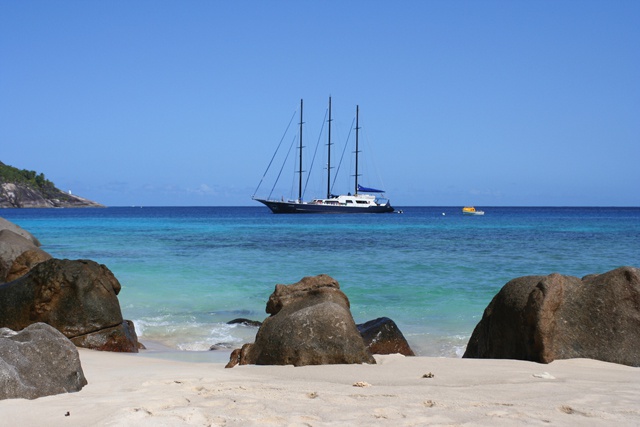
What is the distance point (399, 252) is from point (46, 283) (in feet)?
68.0

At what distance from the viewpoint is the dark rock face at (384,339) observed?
8.52 meters

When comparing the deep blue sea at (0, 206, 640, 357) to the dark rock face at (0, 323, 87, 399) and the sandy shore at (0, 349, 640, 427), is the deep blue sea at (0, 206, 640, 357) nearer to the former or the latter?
the sandy shore at (0, 349, 640, 427)

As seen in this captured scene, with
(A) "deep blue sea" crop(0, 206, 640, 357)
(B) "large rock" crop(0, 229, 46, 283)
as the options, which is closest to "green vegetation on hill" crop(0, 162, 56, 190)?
(A) "deep blue sea" crop(0, 206, 640, 357)

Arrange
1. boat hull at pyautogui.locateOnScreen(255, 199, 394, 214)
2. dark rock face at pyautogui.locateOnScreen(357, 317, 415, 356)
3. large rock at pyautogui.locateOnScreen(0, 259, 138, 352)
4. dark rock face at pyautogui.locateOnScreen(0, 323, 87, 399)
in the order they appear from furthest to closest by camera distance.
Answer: boat hull at pyautogui.locateOnScreen(255, 199, 394, 214)
dark rock face at pyautogui.locateOnScreen(357, 317, 415, 356)
large rock at pyautogui.locateOnScreen(0, 259, 138, 352)
dark rock face at pyautogui.locateOnScreen(0, 323, 87, 399)

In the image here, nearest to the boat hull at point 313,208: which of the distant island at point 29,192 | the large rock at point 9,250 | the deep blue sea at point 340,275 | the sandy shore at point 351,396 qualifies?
the deep blue sea at point 340,275

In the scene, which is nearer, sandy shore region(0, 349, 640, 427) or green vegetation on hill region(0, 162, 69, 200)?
sandy shore region(0, 349, 640, 427)

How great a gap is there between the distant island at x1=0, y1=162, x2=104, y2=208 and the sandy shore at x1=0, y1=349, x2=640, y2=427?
16164 centimetres

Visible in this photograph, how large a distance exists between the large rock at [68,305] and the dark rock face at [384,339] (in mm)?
3036

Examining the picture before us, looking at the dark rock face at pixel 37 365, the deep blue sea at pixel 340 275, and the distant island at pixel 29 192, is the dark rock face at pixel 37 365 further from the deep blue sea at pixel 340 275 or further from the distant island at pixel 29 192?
the distant island at pixel 29 192

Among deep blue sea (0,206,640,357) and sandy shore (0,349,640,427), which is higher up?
sandy shore (0,349,640,427)

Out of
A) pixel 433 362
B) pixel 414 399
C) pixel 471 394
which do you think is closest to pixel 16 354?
pixel 414 399

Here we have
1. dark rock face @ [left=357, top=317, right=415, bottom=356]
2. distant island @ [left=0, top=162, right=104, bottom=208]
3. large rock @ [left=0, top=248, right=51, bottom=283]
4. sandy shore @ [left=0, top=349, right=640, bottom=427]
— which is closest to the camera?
sandy shore @ [left=0, top=349, right=640, bottom=427]

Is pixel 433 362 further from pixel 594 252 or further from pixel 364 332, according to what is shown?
pixel 594 252

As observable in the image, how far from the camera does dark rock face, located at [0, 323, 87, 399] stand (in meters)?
4.76
